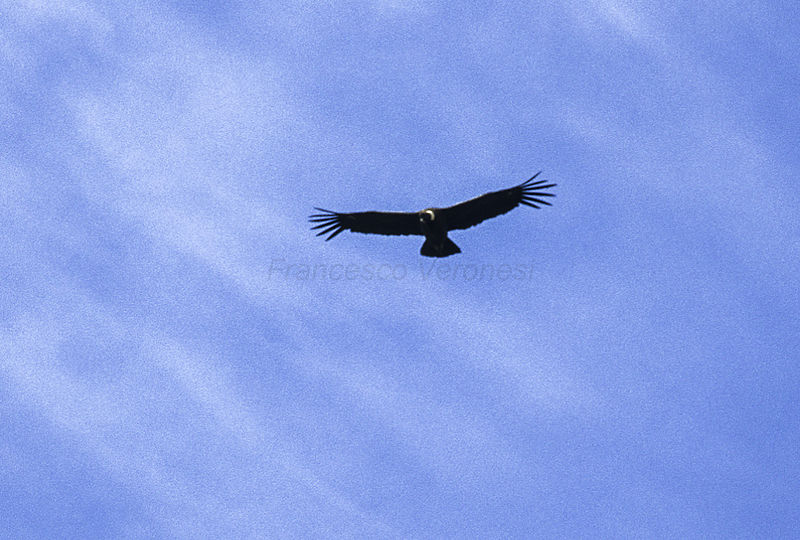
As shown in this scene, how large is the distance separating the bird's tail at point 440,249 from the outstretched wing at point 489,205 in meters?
0.62

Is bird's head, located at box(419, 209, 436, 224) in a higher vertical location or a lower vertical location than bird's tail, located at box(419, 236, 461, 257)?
higher

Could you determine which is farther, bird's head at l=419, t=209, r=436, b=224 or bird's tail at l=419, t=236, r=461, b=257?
bird's tail at l=419, t=236, r=461, b=257

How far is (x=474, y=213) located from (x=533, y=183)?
1680 millimetres

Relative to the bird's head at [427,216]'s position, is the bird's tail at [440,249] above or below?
below

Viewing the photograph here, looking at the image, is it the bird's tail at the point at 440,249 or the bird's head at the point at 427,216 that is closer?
the bird's head at the point at 427,216

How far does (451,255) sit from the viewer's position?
84.7 feet

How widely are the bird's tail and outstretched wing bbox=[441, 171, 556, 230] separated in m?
0.62

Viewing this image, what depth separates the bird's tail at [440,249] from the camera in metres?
25.8

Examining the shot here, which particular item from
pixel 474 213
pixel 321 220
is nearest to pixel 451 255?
pixel 474 213

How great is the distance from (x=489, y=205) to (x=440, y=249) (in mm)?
1648

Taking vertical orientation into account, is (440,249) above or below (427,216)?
below

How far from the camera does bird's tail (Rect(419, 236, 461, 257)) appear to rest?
84.5 ft

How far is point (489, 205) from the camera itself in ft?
85.1

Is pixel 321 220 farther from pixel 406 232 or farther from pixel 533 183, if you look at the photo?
pixel 533 183
